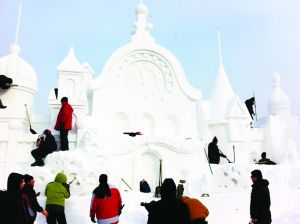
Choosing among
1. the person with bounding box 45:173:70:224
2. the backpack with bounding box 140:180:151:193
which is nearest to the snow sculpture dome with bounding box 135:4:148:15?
the backpack with bounding box 140:180:151:193

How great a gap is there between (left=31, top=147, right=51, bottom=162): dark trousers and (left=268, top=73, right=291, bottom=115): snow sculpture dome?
15.8 meters

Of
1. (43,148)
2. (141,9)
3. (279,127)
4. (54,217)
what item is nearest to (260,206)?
(54,217)

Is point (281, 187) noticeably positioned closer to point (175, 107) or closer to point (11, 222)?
point (175, 107)

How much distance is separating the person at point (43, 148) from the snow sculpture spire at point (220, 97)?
1077 cm

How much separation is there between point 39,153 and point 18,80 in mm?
6637

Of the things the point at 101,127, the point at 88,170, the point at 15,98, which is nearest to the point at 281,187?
the point at 88,170

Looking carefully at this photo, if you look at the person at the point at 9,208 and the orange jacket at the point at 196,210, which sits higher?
the person at the point at 9,208

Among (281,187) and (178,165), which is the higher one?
(178,165)

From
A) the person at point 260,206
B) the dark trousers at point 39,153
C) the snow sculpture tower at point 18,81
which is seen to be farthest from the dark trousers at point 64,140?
the person at point 260,206

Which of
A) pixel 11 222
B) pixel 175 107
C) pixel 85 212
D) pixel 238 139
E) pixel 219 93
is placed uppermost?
pixel 219 93

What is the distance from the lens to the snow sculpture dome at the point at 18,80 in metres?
14.5

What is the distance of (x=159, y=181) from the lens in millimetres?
11984

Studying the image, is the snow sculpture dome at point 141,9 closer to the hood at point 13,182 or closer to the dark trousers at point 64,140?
the dark trousers at point 64,140

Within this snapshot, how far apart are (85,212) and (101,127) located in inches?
236
